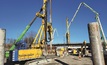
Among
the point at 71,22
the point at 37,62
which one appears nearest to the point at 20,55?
the point at 37,62

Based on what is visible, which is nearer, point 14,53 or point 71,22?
point 14,53

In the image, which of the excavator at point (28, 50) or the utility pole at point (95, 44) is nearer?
the utility pole at point (95, 44)

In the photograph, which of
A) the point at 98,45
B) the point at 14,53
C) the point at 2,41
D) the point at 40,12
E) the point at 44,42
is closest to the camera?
the point at 2,41

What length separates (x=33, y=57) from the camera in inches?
1075

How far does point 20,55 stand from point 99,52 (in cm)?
1858

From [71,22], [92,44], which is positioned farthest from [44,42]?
[71,22]

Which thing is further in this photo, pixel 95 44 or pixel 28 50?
pixel 28 50

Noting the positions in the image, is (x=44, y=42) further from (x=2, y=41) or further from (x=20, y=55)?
(x=2, y=41)

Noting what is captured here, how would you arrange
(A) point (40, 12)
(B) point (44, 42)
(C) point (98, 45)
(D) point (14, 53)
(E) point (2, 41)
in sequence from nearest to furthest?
(E) point (2, 41) → (C) point (98, 45) → (D) point (14, 53) → (B) point (44, 42) → (A) point (40, 12)

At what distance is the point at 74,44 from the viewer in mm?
107938

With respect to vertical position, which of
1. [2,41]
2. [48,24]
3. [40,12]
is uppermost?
[40,12]

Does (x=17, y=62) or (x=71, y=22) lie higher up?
(x=71, y=22)

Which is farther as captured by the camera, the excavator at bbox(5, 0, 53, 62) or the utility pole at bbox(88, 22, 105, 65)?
the excavator at bbox(5, 0, 53, 62)

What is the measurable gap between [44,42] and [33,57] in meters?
19.9
